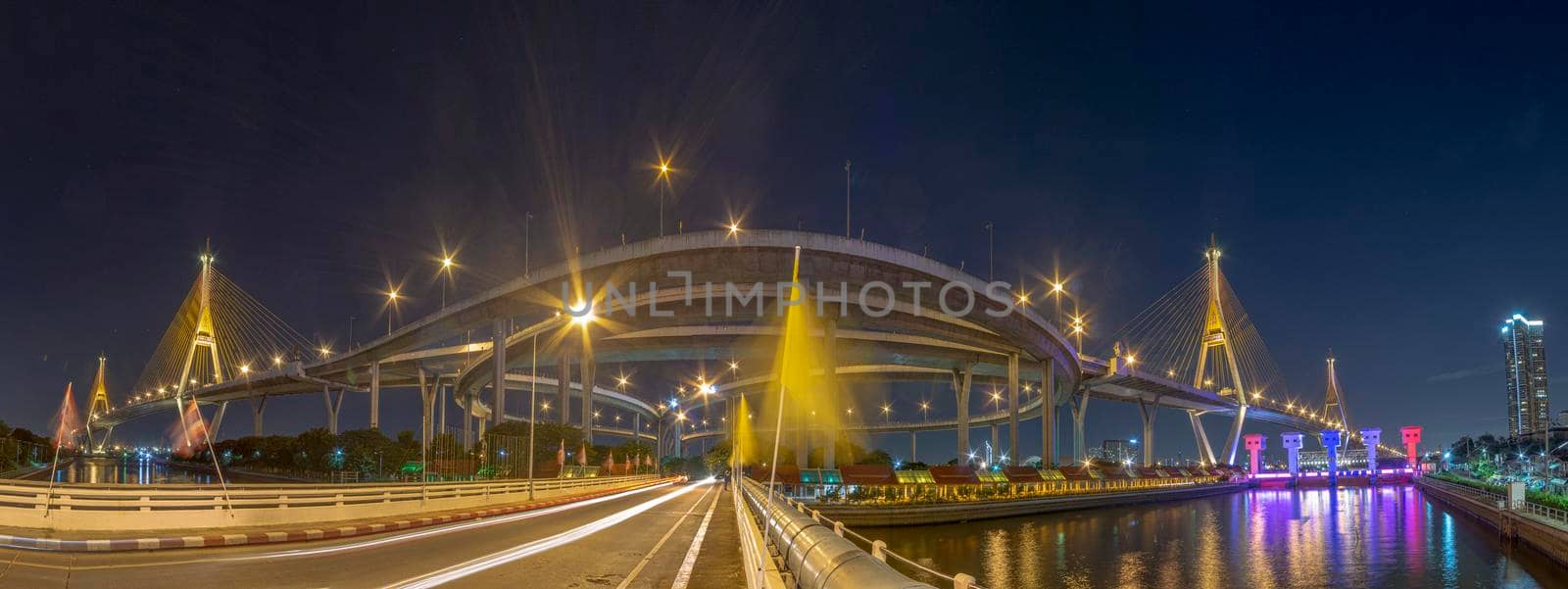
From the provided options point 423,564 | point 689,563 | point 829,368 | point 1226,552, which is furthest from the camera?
point 829,368

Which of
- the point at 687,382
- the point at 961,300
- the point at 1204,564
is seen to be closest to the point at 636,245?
the point at 961,300

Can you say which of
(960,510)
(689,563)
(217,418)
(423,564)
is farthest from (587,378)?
(217,418)

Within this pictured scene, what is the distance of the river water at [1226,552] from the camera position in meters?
35.9

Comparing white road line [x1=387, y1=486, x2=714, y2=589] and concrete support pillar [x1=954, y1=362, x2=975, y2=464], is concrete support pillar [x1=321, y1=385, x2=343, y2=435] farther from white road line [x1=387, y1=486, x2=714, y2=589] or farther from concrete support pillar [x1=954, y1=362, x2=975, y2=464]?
white road line [x1=387, y1=486, x2=714, y2=589]

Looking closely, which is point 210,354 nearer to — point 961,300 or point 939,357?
point 939,357

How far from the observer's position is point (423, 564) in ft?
52.5

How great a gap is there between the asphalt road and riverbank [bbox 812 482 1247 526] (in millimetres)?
25439

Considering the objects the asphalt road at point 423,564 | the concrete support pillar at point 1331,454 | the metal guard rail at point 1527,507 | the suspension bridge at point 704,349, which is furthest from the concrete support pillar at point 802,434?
the concrete support pillar at point 1331,454

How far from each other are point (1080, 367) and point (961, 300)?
42.2 meters

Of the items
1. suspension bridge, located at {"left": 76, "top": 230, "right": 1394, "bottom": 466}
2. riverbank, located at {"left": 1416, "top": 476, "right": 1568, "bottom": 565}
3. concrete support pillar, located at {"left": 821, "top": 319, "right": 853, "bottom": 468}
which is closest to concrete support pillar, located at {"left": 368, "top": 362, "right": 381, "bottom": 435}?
suspension bridge, located at {"left": 76, "top": 230, "right": 1394, "bottom": 466}

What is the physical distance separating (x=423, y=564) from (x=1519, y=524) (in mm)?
56353

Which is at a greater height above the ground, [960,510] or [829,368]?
[829,368]

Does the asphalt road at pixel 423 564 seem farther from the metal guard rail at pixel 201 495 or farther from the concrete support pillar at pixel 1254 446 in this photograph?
the concrete support pillar at pixel 1254 446

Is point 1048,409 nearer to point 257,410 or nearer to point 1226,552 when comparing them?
point 1226,552
